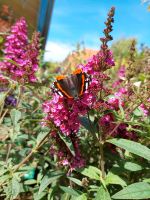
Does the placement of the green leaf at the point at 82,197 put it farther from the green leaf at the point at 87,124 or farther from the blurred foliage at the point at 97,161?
the green leaf at the point at 87,124

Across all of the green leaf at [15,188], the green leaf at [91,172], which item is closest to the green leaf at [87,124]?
the green leaf at [91,172]

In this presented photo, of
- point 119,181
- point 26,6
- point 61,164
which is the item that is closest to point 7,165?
point 61,164

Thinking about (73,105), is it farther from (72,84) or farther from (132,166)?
(132,166)

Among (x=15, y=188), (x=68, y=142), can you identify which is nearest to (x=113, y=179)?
(x=68, y=142)

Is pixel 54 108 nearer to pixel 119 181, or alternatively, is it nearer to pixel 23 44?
pixel 119 181

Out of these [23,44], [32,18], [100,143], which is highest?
[32,18]
